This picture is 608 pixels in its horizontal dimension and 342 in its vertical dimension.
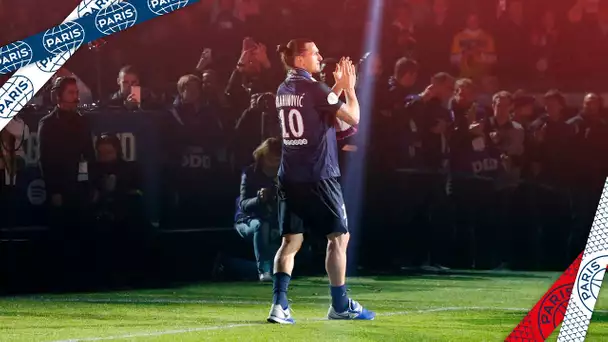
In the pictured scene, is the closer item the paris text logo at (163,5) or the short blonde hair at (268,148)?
the paris text logo at (163,5)

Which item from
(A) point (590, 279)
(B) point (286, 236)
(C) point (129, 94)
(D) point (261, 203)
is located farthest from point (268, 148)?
(A) point (590, 279)

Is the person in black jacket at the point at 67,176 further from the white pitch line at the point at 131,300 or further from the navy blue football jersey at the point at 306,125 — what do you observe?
the navy blue football jersey at the point at 306,125

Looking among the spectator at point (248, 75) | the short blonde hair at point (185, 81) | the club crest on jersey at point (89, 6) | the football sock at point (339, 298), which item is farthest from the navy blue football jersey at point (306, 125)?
the spectator at point (248, 75)

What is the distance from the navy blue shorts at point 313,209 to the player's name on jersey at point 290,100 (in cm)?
47

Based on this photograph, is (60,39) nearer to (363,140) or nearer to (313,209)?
(313,209)

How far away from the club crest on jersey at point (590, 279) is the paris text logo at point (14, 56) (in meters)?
2.44

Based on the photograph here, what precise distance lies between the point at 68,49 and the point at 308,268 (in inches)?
242

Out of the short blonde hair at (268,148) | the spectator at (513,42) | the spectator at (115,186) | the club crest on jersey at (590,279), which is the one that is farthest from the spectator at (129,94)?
the club crest on jersey at (590,279)

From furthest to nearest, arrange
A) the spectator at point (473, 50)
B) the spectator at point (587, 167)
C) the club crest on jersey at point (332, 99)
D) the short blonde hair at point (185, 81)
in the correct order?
1. the spectator at point (473, 50)
2. the spectator at point (587, 167)
3. the short blonde hair at point (185, 81)
4. the club crest on jersey at point (332, 99)

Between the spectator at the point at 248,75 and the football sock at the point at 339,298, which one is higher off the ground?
the spectator at the point at 248,75

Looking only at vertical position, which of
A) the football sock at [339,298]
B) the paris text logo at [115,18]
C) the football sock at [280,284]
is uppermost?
the paris text logo at [115,18]

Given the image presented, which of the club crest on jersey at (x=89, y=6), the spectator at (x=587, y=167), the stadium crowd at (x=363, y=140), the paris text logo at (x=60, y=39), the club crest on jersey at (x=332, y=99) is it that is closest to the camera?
the paris text logo at (x=60, y=39)

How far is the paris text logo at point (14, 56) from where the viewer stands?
5.42 metres

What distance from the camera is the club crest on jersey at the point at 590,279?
5367 millimetres
